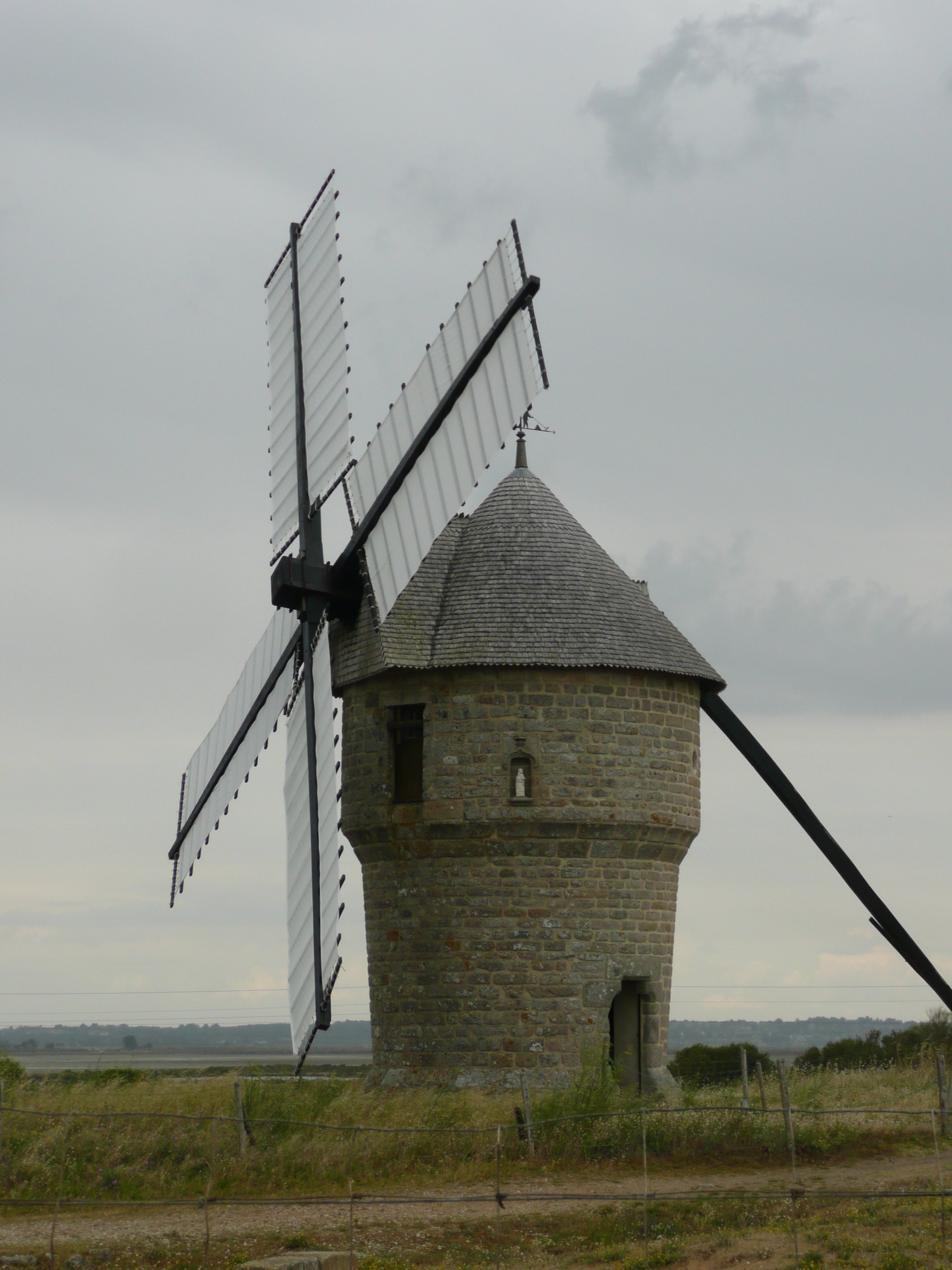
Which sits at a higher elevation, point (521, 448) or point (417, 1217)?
point (521, 448)

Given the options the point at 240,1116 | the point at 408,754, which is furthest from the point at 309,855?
the point at 240,1116

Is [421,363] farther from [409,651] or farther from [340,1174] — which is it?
[340,1174]

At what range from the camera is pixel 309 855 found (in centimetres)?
1947

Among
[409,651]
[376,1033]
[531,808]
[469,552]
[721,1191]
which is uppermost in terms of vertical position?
[469,552]

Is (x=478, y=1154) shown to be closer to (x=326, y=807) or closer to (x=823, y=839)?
(x=326, y=807)

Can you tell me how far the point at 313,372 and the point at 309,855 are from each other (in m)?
6.40

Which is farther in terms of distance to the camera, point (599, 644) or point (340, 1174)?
point (599, 644)

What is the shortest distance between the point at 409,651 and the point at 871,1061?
563 inches

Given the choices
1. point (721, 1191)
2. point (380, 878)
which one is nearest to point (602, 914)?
point (380, 878)

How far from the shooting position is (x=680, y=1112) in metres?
A: 17.9

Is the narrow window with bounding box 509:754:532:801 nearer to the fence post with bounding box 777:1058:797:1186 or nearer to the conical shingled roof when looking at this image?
the conical shingled roof

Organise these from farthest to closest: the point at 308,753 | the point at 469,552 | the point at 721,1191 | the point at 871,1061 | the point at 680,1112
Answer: the point at 871,1061, the point at 469,552, the point at 308,753, the point at 680,1112, the point at 721,1191

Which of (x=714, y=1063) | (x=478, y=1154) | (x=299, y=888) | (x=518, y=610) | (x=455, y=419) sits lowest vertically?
(x=478, y=1154)

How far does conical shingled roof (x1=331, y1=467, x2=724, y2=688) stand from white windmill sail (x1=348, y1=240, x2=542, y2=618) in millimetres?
787
